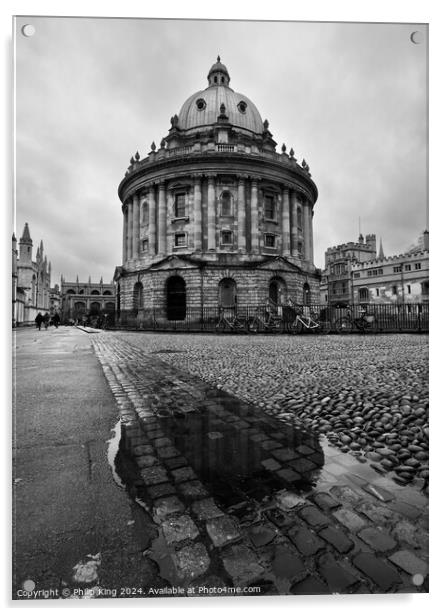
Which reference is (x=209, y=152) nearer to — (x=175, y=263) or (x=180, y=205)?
(x=180, y=205)

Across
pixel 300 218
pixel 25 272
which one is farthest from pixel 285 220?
pixel 25 272

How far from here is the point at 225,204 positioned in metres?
31.3

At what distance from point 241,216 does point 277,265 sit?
546cm

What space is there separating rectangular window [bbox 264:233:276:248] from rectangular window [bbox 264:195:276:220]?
161 cm

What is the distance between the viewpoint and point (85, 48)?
3.04 m

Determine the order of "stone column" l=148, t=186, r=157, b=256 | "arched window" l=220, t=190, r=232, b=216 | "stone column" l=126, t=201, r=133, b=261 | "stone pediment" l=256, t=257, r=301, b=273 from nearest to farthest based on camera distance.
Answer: "stone pediment" l=256, t=257, r=301, b=273, "arched window" l=220, t=190, r=232, b=216, "stone column" l=148, t=186, r=157, b=256, "stone column" l=126, t=201, r=133, b=261

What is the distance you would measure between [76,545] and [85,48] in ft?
12.3

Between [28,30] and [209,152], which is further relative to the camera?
[209,152]

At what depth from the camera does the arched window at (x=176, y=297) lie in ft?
99.6

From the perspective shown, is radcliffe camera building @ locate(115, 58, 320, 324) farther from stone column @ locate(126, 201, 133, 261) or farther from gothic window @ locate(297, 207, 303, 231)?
stone column @ locate(126, 201, 133, 261)

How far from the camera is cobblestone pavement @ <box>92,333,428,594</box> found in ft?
4.85

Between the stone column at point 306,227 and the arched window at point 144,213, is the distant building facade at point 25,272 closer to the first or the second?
the arched window at point 144,213

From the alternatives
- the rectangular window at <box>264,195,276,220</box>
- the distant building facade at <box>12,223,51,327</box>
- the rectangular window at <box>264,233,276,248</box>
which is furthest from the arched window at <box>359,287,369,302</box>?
the rectangular window at <box>264,195,276,220</box>
